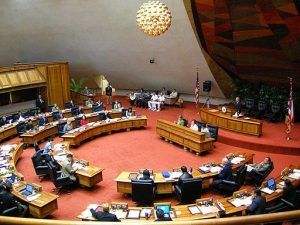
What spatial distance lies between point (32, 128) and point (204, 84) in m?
9.57

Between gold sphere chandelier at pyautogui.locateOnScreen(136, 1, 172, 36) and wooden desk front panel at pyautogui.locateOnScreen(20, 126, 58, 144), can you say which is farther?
wooden desk front panel at pyautogui.locateOnScreen(20, 126, 58, 144)

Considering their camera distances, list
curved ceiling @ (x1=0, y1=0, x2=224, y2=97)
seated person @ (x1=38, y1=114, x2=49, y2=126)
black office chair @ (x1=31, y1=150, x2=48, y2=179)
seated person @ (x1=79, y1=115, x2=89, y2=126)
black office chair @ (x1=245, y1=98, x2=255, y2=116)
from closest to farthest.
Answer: black office chair @ (x1=31, y1=150, x2=48, y2=179), seated person @ (x1=38, y1=114, x2=49, y2=126), seated person @ (x1=79, y1=115, x2=89, y2=126), black office chair @ (x1=245, y1=98, x2=255, y2=116), curved ceiling @ (x1=0, y1=0, x2=224, y2=97)

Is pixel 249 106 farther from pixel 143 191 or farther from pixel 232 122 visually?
pixel 143 191

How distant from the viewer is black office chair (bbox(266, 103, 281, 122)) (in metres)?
14.8

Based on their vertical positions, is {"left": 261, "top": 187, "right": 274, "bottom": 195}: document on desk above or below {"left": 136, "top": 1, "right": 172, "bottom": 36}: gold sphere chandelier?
below

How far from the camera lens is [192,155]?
1220cm

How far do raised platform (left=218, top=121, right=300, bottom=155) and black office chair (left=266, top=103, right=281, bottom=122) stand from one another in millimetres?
475

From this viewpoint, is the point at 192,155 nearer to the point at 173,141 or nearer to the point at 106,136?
the point at 173,141

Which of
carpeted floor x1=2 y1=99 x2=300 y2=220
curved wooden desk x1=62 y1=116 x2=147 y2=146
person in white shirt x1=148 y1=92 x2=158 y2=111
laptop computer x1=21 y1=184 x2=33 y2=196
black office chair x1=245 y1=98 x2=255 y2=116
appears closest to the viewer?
laptop computer x1=21 y1=184 x2=33 y2=196

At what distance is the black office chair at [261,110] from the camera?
15242 millimetres

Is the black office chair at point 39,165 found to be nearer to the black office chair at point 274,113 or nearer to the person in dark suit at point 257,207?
the person in dark suit at point 257,207

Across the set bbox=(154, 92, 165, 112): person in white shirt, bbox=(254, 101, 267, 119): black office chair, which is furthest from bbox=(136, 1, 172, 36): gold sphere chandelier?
bbox=(154, 92, 165, 112): person in white shirt

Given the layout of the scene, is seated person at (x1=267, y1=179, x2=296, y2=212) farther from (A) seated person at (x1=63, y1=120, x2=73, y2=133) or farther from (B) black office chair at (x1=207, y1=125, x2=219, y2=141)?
(A) seated person at (x1=63, y1=120, x2=73, y2=133)

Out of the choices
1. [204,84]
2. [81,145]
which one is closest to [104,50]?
[204,84]
